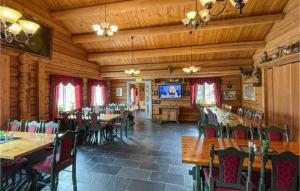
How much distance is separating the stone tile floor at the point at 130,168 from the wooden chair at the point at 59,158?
504 mm

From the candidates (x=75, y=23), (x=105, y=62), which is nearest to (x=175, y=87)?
(x=105, y=62)

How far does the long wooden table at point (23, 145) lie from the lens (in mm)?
2111

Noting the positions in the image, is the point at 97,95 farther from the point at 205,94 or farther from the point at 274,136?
the point at 274,136

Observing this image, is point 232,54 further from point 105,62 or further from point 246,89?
point 105,62

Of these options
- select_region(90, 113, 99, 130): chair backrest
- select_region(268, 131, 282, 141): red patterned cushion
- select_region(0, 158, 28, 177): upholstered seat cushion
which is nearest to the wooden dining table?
select_region(268, 131, 282, 141): red patterned cushion

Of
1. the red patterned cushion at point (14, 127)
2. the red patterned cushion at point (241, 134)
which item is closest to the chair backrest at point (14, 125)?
the red patterned cushion at point (14, 127)

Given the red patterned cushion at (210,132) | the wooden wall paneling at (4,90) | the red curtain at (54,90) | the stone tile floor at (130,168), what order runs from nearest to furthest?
the stone tile floor at (130,168) → the red patterned cushion at (210,132) → the wooden wall paneling at (4,90) → the red curtain at (54,90)

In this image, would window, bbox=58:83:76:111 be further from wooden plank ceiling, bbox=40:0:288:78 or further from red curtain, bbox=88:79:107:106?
wooden plank ceiling, bbox=40:0:288:78

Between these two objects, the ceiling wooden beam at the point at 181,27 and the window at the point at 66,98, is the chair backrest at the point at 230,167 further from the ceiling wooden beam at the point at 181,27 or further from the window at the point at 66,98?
the window at the point at 66,98

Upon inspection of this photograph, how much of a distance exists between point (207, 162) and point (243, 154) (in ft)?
1.28

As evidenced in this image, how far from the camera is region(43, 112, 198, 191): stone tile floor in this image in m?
2.83

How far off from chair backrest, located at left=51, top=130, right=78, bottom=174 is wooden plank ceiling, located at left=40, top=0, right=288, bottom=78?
3383mm

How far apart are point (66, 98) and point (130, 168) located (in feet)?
14.6

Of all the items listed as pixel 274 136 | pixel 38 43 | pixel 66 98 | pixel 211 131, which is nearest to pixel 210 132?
pixel 211 131
